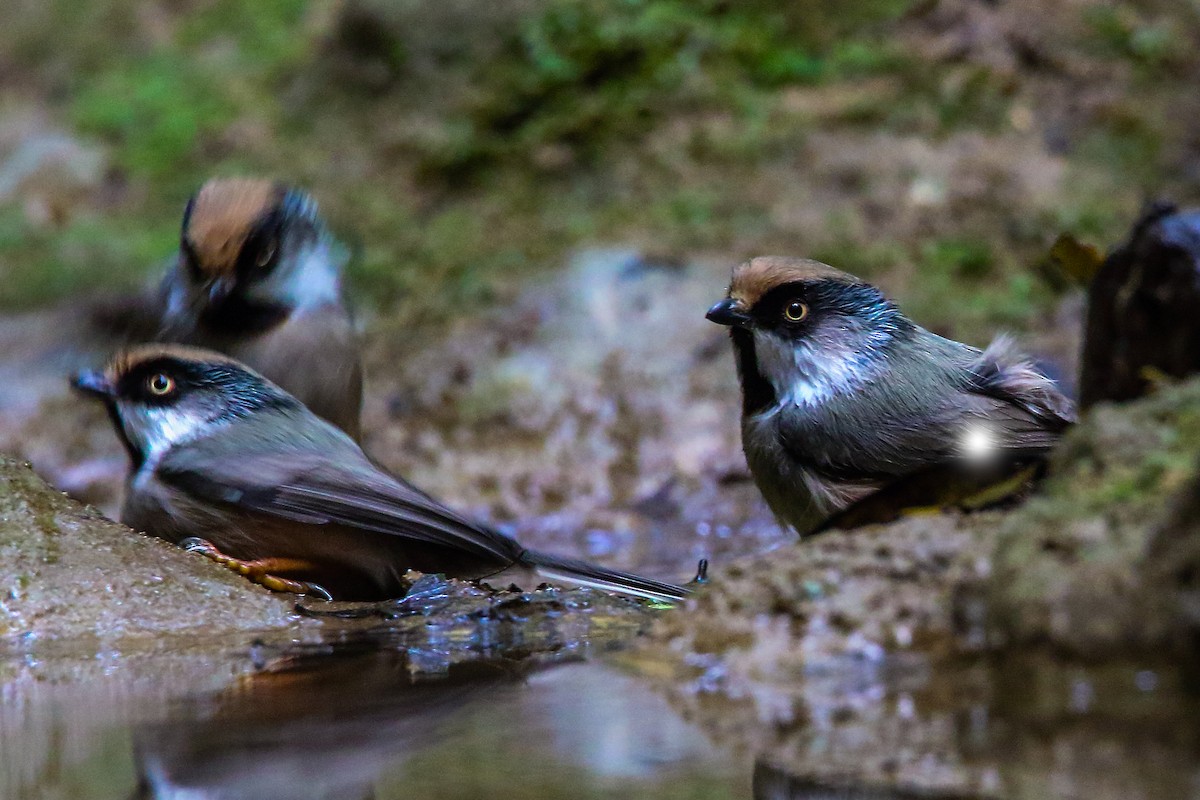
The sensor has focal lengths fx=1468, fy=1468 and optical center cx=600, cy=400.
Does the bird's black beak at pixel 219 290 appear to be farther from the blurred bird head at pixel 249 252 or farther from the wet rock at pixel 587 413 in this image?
the wet rock at pixel 587 413

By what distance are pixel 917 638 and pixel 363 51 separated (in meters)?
8.73

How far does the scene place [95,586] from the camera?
4.23m

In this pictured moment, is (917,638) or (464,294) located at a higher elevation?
(464,294)

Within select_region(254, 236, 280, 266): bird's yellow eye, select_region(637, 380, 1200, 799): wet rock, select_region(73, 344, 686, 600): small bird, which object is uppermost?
select_region(254, 236, 280, 266): bird's yellow eye

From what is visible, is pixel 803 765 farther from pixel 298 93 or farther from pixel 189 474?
pixel 298 93

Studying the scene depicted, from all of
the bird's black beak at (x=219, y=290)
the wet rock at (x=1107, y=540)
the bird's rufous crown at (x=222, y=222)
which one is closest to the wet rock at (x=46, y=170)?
the bird's rufous crown at (x=222, y=222)

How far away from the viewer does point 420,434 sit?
27.4 ft

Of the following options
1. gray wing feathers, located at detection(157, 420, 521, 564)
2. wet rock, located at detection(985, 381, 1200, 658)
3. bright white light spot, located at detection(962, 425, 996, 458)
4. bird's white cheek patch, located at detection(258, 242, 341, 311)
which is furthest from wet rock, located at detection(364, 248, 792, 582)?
wet rock, located at detection(985, 381, 1200, 658)

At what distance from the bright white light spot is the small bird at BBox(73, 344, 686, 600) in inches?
39.7

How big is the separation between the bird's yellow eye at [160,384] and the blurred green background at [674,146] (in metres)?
3.74

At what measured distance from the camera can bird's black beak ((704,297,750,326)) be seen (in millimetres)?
5059

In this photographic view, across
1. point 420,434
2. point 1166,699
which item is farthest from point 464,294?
point 1166,699

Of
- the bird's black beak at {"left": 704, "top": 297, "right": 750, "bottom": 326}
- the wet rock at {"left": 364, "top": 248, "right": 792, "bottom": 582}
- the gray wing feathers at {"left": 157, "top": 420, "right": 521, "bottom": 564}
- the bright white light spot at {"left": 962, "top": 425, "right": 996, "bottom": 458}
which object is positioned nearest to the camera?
the bright white light spot at {"left": 962, "top": 425, "right": 996, "bottom": 458}

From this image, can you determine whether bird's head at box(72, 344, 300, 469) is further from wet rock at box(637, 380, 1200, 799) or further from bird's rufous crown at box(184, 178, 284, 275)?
wet rock at box(637, 380, 1200, 799)
